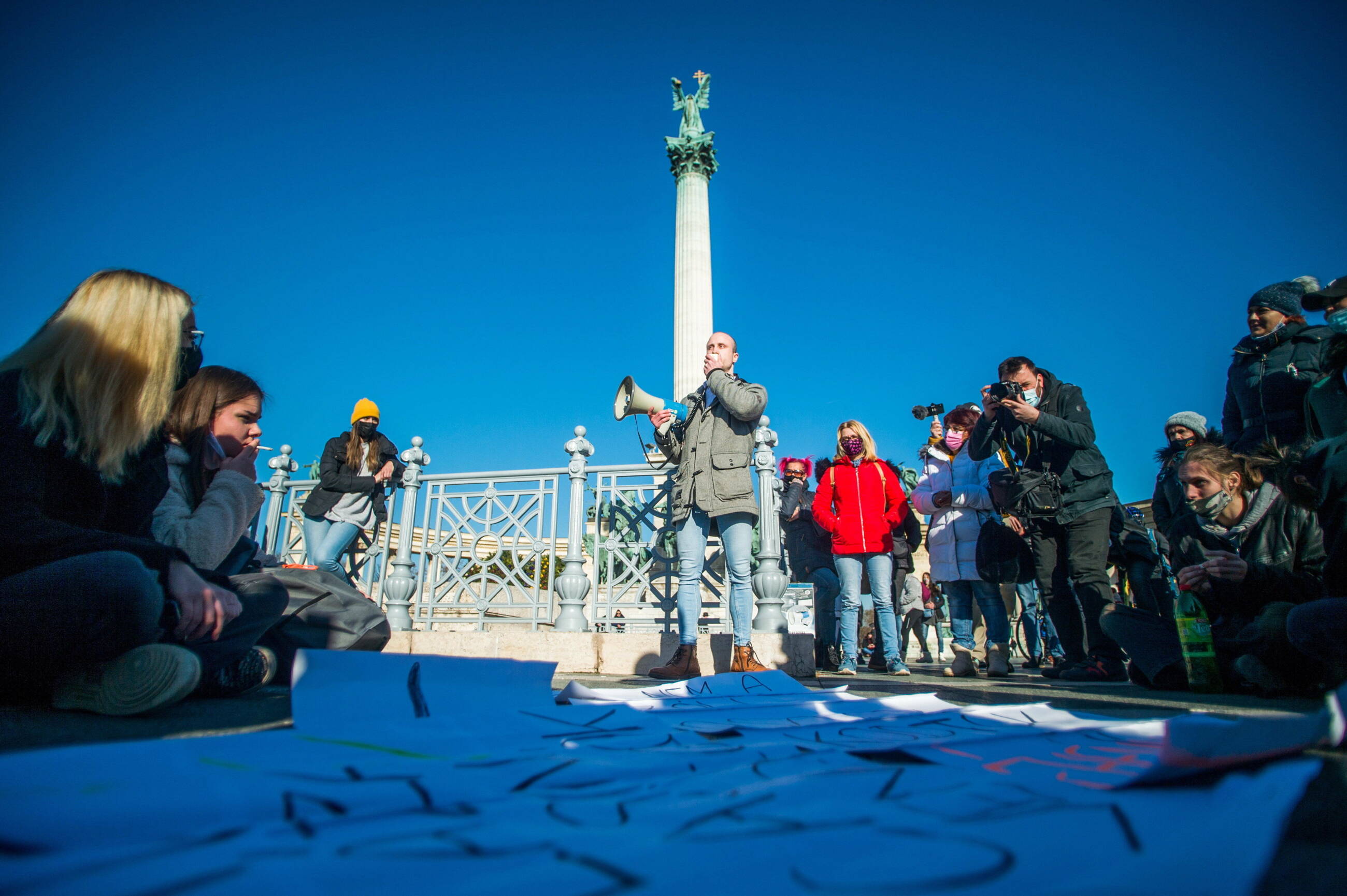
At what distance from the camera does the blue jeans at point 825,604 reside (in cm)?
620

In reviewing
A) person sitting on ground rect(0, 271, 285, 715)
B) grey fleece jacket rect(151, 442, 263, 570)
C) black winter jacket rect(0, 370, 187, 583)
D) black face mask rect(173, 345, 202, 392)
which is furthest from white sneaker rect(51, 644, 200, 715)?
black face mask rect(173, 345, 202, 392)

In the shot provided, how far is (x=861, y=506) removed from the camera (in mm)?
→ 5164

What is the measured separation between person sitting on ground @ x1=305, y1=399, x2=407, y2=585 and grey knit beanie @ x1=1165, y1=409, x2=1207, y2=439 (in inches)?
242

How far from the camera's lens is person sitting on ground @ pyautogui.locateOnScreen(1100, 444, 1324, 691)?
2.73 m

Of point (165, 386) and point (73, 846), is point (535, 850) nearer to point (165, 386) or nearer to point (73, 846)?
point (73, 846)

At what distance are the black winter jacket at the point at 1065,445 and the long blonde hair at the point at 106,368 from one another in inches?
163

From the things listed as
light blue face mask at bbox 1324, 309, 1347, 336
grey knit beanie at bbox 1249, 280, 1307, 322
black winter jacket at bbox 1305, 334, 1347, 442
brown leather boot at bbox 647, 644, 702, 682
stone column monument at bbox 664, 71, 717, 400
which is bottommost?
brown leather boot at bbox 647, 644, 702, 682

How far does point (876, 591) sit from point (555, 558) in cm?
262

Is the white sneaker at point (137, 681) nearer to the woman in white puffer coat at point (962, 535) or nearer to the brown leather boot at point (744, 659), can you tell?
the brown leather boot at point (744, 659)

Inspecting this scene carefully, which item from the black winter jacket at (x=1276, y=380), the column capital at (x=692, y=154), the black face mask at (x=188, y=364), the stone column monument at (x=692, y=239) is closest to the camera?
the black face mask at (x=188, y=364)

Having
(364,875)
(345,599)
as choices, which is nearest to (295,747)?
(364,875)

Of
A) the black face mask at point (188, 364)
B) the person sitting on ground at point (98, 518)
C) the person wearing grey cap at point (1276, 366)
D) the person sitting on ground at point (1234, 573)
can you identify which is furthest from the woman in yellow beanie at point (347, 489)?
the person wearing grey cap at point (1276, 366)

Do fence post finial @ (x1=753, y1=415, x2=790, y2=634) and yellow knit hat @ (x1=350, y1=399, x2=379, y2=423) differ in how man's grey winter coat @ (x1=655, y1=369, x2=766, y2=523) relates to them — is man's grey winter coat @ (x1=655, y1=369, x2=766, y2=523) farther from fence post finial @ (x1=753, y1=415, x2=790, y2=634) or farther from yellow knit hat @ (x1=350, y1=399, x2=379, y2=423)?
yellow knit hat @ (x1=350, y1=399, x2=379, y2=423)

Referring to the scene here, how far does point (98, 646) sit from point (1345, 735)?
2.41m
